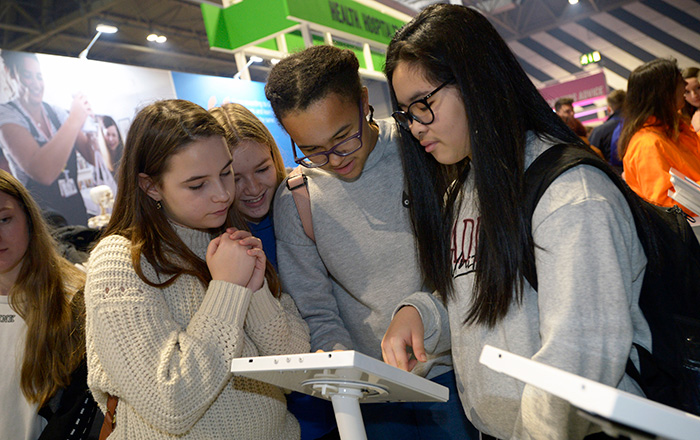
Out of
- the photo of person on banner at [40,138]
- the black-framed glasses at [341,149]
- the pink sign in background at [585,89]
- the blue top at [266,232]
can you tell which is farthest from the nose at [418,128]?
the pink sign in background at [585,89]

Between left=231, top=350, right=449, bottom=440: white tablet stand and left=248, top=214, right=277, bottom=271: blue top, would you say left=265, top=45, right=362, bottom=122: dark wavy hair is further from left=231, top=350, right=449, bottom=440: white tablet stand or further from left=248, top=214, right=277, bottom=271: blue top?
left=231, top=350, right=449, bottom=440: white tablet stand

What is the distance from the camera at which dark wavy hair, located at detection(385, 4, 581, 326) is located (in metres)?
1.09

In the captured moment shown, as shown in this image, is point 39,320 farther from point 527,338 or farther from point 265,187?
point 527,338

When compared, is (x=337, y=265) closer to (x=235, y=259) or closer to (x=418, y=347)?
(x=235, y=259)

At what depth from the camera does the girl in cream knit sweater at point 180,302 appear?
4.32ft

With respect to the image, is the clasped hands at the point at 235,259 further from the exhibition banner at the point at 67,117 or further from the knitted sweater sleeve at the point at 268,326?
the exhibition banner at the point at 67,117

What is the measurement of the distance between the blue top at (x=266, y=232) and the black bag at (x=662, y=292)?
1210mm

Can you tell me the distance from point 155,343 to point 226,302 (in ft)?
0.64

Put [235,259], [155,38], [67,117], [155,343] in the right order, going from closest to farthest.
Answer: [155,343], [235,259], [67,117], [155,38]

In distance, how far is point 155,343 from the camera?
4.38ft

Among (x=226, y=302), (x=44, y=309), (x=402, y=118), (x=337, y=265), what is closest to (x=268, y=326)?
(x=226, y=302)

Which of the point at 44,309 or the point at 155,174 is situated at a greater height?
the point at 155,174

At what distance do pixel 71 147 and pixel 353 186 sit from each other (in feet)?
9.94

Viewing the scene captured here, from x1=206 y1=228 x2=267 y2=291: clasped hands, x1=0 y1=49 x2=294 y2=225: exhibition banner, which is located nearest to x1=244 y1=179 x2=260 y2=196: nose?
x1=206 y1=228 x2=267 y2=291: clasped hands
